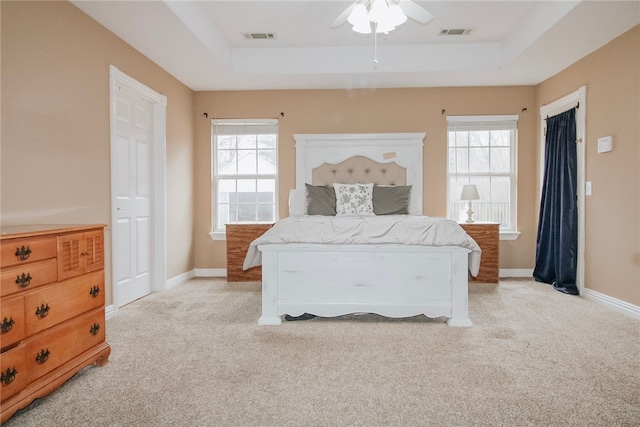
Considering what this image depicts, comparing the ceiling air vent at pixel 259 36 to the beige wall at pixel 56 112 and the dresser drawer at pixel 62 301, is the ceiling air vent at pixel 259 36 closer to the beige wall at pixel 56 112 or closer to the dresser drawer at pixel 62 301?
the beige wall at pixel 56 112

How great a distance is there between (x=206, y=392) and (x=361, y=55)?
153 inches

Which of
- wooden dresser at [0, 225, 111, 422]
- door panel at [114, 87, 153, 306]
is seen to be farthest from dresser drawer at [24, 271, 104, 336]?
door panel at [114, 87, 153, 306]

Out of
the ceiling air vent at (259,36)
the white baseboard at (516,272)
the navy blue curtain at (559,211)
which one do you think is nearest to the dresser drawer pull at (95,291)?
the ceiling air vent at (259,36)

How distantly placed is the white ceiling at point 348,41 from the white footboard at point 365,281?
1570 millimetres

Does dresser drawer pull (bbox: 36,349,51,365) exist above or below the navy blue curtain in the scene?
below

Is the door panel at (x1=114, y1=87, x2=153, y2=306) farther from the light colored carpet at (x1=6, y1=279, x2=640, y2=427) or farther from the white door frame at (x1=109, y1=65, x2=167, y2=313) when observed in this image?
the light colored carpet at (x1=6, y1=279, x2=640, y2=427)

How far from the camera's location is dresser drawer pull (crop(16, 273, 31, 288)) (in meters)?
1.72

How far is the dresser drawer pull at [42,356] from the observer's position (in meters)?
1.80

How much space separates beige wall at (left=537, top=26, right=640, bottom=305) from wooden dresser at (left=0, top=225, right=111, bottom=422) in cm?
417

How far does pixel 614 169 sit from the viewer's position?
3584mm

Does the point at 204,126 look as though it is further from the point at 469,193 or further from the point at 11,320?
the point at 11,320

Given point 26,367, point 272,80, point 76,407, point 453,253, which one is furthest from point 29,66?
point 453,253

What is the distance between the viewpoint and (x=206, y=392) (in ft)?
6.40

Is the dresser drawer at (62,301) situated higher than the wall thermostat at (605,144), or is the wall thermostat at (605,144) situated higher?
the wall thermostat at (605,144)
